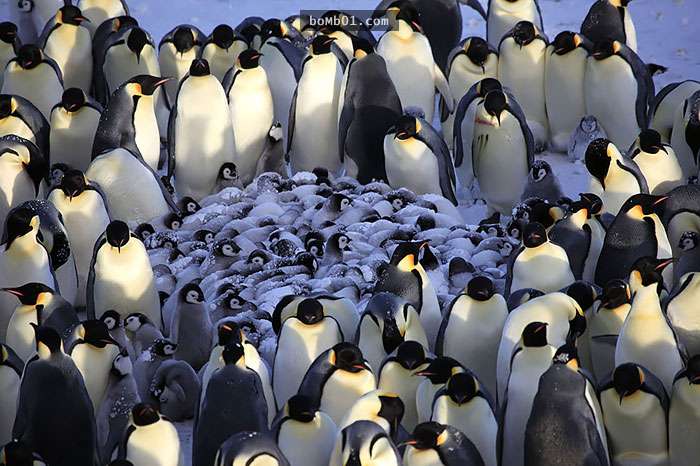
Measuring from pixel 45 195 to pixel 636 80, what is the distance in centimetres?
390

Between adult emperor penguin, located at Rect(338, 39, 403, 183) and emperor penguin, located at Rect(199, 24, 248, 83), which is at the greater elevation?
emperor penguin, located at Rect(199, 24, 248, 83)

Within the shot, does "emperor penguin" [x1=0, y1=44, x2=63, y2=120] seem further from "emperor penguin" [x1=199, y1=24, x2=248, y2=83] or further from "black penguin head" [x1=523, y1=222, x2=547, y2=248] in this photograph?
"black penguin head" [x1=523, y1=222, x2=547, y2=248]

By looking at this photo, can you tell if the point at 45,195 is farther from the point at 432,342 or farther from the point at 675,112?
the point at 675,112

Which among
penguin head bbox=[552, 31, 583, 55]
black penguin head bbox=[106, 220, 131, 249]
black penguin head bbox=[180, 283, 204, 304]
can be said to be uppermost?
penguin head bbox=[552, 31, 583, 55]

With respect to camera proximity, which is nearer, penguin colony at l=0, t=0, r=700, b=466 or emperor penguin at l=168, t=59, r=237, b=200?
penguin colony at l=0, t=0, r=700, b=466

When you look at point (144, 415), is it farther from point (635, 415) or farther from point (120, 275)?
point (635, 415)

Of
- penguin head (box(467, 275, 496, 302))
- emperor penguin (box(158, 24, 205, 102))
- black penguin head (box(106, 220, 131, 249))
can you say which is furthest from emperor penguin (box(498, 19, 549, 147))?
black penguin head (box(106, 220, 131, 249))

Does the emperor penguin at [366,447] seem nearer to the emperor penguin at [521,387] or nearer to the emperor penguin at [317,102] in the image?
the emperor penguin at [521,387]

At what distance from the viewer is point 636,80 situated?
980 cm

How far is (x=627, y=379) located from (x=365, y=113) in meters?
3.86

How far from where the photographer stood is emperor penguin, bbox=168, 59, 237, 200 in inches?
378

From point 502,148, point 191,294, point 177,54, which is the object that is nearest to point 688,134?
point 502,148

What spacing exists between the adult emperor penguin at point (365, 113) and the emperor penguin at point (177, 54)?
158cm

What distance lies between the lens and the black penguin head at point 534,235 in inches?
290
